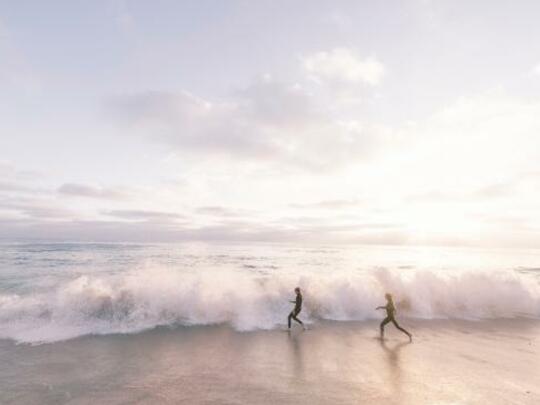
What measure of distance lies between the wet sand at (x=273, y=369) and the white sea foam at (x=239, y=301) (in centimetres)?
178

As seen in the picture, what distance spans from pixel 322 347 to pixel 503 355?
6664 mm

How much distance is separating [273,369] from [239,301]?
8565 mm

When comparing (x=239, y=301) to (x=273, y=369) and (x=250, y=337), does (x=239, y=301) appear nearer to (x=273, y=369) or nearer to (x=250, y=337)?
(x=250, y=337)

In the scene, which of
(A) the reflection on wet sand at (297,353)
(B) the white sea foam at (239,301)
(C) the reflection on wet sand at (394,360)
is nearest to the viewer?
(C) the reflection on wet sand at (394,360)

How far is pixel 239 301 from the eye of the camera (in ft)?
65.4

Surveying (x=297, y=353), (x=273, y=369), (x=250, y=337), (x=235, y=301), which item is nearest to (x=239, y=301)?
(x=235, y=301)

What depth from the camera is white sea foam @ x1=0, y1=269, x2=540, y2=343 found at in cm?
1705

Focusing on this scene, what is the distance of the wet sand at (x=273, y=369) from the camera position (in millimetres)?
9477

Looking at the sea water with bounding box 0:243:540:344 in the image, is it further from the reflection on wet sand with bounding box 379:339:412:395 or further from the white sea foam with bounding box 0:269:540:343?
the reflection on wet sand with bounding box 379:339:412:395

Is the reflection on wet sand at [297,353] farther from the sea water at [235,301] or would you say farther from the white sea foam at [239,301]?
the white sea foam at [239,301]

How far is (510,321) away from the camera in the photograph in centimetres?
2058

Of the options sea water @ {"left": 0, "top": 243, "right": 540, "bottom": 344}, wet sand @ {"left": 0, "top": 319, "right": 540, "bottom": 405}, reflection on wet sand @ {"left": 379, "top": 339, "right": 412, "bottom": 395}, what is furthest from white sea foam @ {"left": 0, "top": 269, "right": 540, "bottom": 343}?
reflection on wet sand @ {"left": 379, "top": 339, "right": 412, "bottom": 395}

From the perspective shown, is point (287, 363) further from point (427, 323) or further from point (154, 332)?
point (427, 323)

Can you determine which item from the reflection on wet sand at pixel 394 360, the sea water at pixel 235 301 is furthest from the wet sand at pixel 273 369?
the sea water at pixel 235 301
